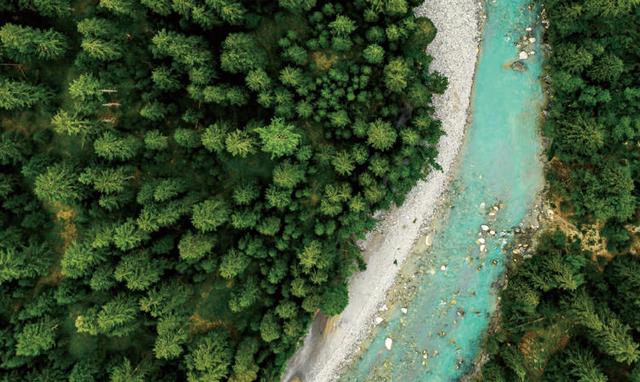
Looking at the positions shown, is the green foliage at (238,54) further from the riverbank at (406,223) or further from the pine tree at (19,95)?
the riverbank at (406,223)

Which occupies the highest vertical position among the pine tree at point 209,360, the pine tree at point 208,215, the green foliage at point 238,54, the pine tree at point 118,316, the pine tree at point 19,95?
the green foliage at point 238,54

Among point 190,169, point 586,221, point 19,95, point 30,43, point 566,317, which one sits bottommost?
point 566,317

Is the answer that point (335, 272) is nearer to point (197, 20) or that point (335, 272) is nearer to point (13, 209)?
point (197, 20)

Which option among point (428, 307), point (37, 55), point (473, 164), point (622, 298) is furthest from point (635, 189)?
point (37, 55)

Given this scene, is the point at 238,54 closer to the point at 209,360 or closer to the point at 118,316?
the point at 118,316

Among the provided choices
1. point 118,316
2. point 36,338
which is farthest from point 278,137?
point 36,338

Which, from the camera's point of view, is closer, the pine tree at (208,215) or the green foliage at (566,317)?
the pine tree at (208,215)

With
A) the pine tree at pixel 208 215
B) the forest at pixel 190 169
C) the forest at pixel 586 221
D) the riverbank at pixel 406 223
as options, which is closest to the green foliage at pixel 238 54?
the forest at pixel 190 169
